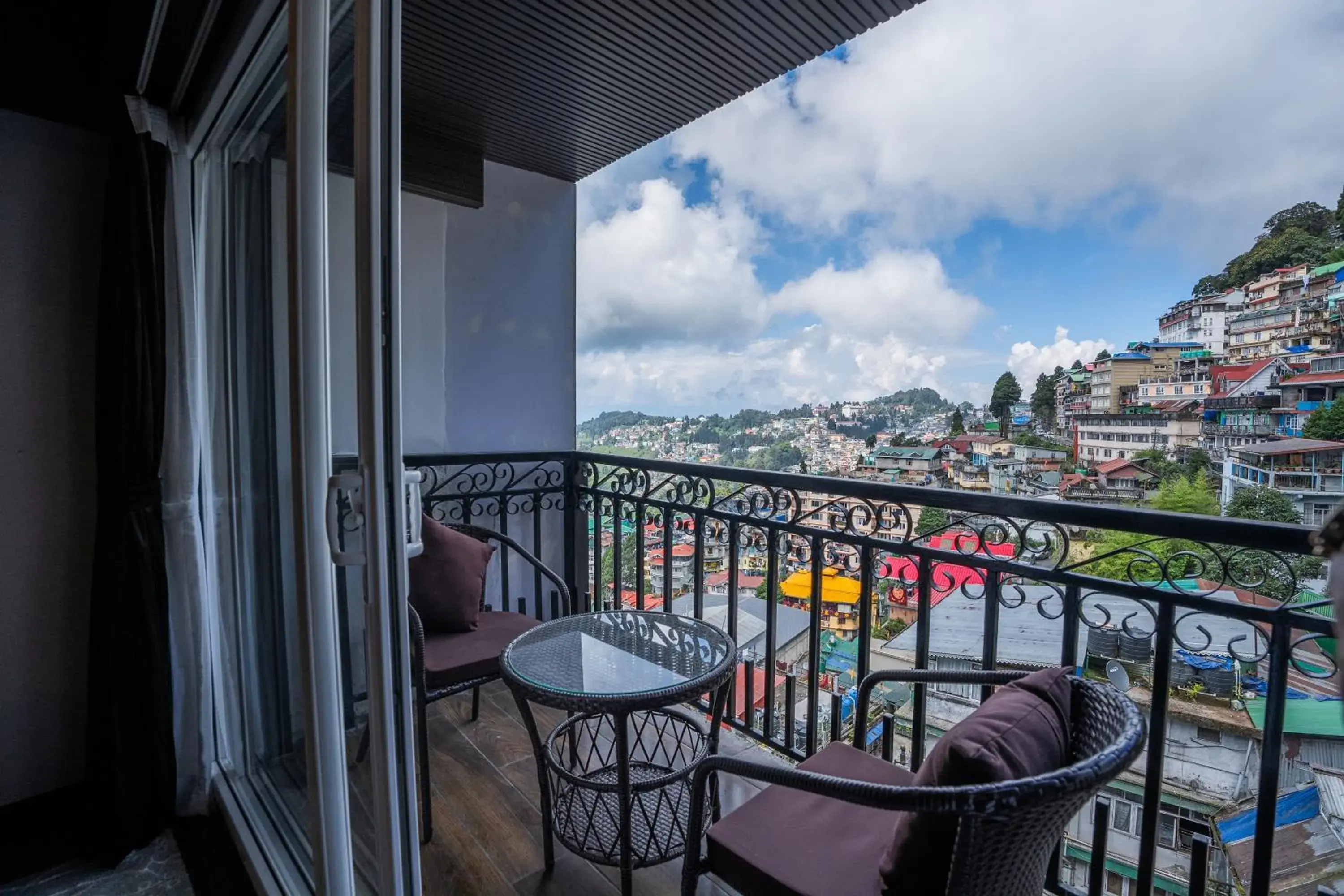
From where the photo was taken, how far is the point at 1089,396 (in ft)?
5.39

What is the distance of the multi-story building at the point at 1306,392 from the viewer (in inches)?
37.7

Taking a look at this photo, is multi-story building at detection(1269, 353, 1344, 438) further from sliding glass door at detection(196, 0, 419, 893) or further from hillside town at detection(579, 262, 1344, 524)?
sliding glass door at detection(196, 0, 419, 893)

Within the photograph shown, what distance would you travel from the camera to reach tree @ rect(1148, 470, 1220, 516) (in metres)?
1.18

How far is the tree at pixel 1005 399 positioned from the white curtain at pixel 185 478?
2.52 metres

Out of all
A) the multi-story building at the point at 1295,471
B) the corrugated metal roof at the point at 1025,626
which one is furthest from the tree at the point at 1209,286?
the corrugated metal roof at the point at 1025,626

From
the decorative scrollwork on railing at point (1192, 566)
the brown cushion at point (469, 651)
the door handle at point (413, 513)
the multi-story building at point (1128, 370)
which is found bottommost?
the brown cushion at point (469, 651)

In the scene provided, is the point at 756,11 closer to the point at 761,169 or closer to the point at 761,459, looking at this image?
the point at 761,459

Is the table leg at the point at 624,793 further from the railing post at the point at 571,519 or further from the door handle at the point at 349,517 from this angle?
the railing post at the point at 571,519

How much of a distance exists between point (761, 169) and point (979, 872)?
4933mm

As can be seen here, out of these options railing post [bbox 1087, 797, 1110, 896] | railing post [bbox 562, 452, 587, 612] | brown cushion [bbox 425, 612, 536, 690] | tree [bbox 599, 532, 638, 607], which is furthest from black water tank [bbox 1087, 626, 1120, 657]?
railing post [bbox 562, 452, 587, 612]

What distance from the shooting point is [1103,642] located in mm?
1373

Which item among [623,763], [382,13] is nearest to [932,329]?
[623,763]

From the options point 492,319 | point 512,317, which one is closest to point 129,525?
point 492,319

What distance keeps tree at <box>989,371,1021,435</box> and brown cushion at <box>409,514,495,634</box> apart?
6.27ft
